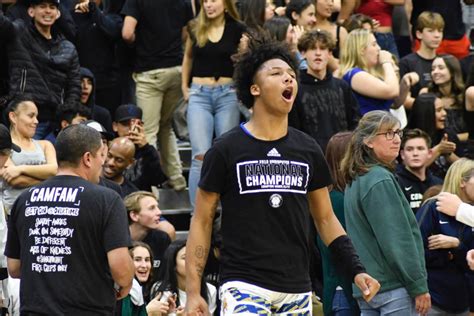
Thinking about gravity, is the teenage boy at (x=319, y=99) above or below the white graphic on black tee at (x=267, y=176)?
above

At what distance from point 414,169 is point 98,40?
4.00 meters

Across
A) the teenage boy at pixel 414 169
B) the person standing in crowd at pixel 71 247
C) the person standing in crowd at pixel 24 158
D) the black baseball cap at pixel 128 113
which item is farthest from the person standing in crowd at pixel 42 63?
the person standing in crowd at pixel 71 247

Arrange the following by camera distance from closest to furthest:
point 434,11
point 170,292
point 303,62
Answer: point 170,292
point 303,62
point 434,11

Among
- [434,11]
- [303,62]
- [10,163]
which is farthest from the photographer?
[434,11]

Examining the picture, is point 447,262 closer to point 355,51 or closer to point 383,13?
point 355,51

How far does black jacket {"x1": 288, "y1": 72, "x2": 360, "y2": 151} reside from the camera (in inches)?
419

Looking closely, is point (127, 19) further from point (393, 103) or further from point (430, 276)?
point (430, 276)

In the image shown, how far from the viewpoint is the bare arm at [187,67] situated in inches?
476

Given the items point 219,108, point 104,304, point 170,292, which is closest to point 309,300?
point 104,304

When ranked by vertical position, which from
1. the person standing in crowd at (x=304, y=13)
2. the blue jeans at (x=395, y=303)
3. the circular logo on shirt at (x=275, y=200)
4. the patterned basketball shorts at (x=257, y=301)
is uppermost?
the person standing in crowd at (x=304, y=13)

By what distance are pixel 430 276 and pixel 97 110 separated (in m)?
4.44

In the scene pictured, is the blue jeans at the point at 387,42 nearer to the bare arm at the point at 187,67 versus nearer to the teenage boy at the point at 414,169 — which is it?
the bare arm at the point at 187,67

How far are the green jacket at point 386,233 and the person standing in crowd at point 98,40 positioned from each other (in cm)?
552

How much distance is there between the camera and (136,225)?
10.4 m
